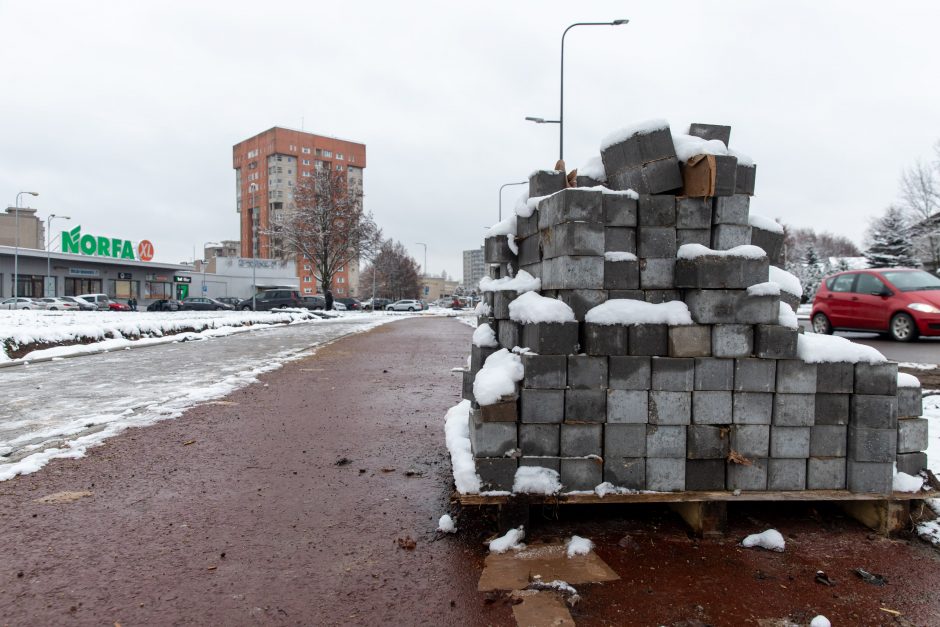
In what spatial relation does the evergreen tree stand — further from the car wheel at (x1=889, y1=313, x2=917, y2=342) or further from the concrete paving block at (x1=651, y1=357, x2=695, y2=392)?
the concrete paving block at (x1=651, y1=357, x2=695, y2=392)

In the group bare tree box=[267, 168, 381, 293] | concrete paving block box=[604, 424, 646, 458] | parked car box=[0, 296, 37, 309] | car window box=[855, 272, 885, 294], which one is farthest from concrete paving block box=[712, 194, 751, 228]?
parked car box=[0, 296, 37, 309]

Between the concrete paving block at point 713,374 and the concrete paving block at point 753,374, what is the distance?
35 millimetres

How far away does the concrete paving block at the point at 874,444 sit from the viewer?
3352 millimetres

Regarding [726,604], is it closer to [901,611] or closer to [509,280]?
[901,611]

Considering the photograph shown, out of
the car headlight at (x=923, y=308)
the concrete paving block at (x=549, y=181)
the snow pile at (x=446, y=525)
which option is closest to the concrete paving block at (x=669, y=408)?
the snow pile at (x=446, y=525)

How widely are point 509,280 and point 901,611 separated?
294 cm

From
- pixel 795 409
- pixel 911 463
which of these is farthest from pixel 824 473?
pixel 911 463

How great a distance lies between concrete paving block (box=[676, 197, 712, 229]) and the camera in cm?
350

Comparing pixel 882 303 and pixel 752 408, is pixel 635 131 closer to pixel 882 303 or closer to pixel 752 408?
pixel 752 408

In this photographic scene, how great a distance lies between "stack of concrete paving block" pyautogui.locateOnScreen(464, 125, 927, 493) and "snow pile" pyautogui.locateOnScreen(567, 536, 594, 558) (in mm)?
287

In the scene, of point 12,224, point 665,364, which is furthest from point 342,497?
point 12,224

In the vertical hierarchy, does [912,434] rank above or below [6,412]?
above

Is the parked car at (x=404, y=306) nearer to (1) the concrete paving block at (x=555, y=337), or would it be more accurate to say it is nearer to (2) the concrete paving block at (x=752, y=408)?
(1) the concrete paving block at (x=555, y=337)

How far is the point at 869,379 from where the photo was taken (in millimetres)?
3381
